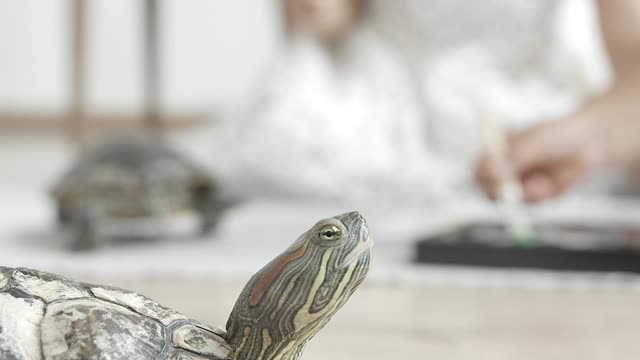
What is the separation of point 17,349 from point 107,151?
2.51 feet

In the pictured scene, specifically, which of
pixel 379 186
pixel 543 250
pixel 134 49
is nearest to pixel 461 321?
pixel 543 250

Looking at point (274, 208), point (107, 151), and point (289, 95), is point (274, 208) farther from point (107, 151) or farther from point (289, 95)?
point (107, 151)

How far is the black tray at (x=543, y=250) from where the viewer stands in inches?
38.8

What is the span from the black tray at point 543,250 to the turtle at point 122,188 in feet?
0.91

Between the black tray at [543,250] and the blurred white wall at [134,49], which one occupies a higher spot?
the blurred white wall at [134,49]

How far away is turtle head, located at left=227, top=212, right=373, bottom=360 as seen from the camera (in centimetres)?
41

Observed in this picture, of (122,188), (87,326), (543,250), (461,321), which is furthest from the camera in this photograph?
(122,188)

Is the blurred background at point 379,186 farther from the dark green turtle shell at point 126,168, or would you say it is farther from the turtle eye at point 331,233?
the turtle eye at point 331,233

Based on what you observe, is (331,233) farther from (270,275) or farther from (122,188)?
(122,188)

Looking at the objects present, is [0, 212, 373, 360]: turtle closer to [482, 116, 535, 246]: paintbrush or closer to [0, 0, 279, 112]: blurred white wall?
[482, 116, 535, 246]: paintbrush

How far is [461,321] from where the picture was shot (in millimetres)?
813

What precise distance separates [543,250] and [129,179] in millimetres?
415

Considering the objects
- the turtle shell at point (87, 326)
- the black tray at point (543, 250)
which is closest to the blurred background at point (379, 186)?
the black tray at point (543, 250)

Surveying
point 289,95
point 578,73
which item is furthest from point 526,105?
point 289,95
